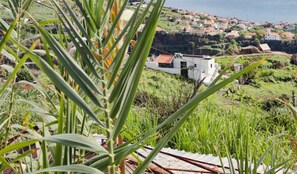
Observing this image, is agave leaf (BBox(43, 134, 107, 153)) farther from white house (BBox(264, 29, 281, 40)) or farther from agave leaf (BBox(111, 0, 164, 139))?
white house (BBox(264, 29, 281, 40))

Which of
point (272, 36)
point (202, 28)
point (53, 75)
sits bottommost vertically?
point (272, 36)

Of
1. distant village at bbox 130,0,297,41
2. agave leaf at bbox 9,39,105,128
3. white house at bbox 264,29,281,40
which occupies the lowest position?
white house at bbox 264,29,281,40

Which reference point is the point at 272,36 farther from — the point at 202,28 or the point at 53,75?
the point at 53,75

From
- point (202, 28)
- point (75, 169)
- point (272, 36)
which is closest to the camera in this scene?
point (75, 169)

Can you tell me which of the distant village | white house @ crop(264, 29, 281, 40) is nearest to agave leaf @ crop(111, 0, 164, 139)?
the distant village

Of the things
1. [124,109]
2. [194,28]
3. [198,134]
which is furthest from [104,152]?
[194,28]

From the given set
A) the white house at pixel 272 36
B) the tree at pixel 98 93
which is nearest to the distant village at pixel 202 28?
the white house at pixel 272 36

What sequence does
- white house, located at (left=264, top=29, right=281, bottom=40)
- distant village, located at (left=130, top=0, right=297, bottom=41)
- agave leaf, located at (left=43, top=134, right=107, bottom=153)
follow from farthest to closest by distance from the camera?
white house, located at (left=264, top=29, right=281, bottom=40) < distant village, located at (left=130, top=0, right=297, bottom=41) < agave leaf, located at (left=43, top=134, right=107, bottom=153)

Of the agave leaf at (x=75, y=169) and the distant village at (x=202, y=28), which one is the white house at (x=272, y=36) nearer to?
the distant village at (x=202, y=28)

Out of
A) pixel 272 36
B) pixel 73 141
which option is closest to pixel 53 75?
pixel 73 141

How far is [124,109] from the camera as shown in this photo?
33 cm

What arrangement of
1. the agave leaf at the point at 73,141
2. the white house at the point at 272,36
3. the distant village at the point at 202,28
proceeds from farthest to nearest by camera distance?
the white house at the point at 272,36
the distant village at the point at 202,28
the agave leaf at the point at 73,141

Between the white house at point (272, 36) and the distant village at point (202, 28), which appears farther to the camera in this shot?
the white house at point (272, 36)

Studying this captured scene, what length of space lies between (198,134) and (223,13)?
15709 centimetres
